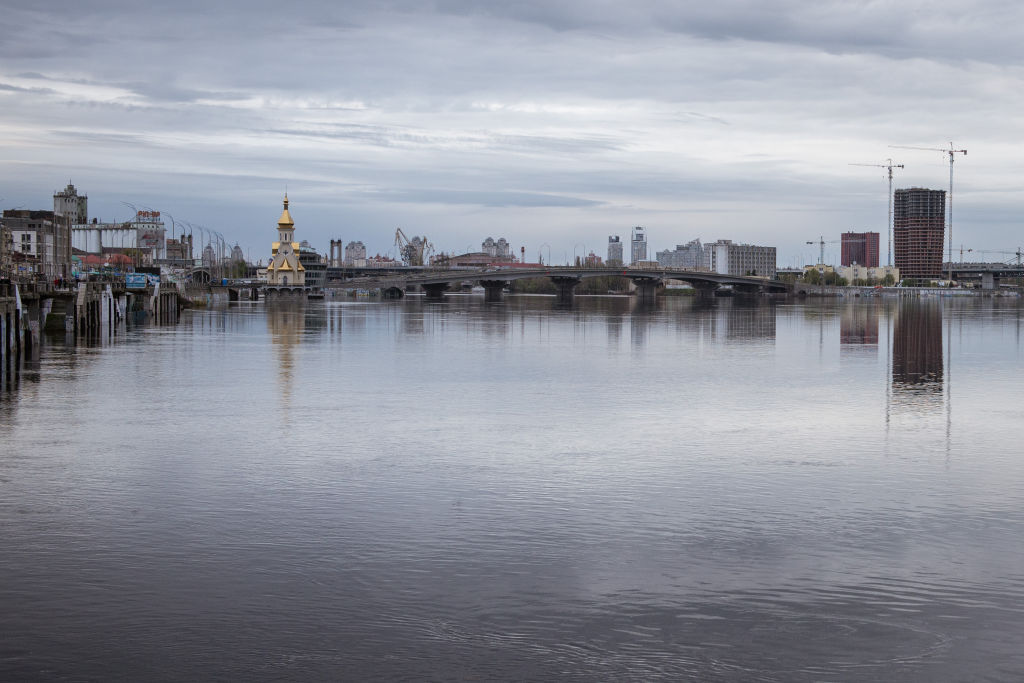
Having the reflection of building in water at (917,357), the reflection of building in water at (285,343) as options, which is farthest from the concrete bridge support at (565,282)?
the reflection of building in water at (917,357)

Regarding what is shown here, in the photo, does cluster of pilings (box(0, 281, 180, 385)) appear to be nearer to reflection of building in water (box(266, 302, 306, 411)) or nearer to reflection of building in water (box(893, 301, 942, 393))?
reflection of building in water (box(266, 302, 306, 411))

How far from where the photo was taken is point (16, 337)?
5319 cm

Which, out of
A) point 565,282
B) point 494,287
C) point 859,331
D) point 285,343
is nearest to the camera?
point 285,343

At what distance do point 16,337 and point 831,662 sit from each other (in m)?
49.2

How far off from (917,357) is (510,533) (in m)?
41.1

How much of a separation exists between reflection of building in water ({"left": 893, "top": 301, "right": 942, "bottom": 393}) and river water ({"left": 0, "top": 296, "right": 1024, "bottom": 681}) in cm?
284

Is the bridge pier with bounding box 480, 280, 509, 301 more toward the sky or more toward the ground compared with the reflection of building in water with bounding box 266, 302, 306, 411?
more toward the sky

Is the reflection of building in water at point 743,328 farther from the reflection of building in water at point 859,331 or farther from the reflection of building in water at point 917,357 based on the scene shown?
the reflection of building in water at point 917,357

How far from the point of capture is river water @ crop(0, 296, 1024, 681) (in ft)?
41.6

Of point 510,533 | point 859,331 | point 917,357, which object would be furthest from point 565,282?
point 510,533

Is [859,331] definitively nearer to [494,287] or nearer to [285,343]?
[285,343]

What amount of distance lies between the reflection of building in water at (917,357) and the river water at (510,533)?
2842mm

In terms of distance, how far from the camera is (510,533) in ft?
57.5

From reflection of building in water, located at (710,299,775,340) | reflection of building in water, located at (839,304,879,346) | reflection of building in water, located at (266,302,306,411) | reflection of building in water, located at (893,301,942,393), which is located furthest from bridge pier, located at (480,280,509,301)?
reflection of building in water, located at (893,301,942,393)
